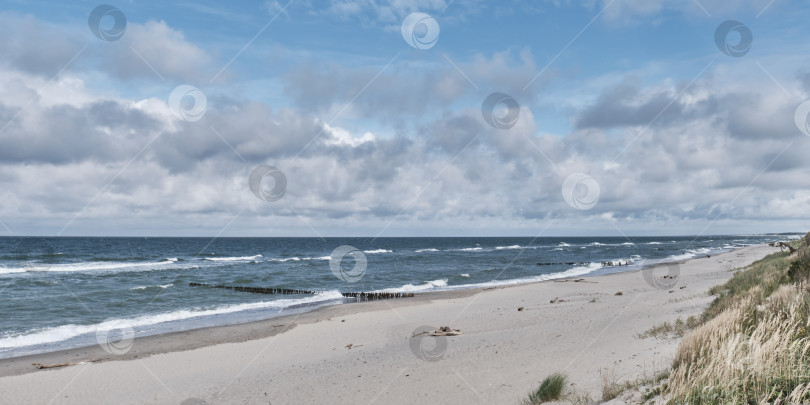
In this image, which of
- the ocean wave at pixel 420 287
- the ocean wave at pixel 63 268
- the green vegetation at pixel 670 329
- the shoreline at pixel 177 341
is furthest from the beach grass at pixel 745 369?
the ocean wave at pixel 63 268

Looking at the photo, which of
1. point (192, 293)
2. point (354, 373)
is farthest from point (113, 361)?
point (192, 293)

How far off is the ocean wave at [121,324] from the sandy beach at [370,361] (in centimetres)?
316

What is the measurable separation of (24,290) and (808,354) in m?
38.3

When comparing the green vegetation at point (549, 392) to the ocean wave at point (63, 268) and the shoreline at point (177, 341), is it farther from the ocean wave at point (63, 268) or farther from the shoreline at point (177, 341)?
the ocean wave at point (63, 268)

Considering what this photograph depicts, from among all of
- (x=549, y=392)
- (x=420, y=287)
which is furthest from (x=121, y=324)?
(x=420, y=287)

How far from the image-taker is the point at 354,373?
1153cm

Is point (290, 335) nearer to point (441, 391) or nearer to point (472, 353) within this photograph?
point (472, 353)
